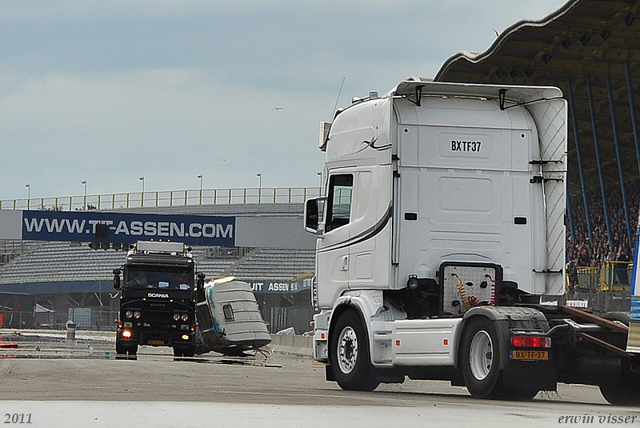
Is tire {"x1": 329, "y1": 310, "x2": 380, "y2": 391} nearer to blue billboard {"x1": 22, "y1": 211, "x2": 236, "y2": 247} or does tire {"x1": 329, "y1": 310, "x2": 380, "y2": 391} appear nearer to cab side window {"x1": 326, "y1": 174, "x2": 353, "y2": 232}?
cab side window {"x1": 326, "y1": 174, "x2": 353, "y2": 232}

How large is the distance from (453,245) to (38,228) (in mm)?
37356

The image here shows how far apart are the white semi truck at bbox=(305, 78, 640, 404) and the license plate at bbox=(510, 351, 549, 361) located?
1.27 meters

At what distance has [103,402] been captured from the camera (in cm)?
1067

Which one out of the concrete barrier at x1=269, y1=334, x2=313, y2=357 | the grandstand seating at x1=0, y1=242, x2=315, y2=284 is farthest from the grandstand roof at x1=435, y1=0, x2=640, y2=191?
the grandstand seating at x1=0, y1=242, x2=315, y2=284

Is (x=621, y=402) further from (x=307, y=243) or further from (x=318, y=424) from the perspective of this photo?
(x=307, y=243)

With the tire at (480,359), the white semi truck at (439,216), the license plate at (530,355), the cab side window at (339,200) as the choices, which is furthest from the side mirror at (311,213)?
the license plate at (530,355)

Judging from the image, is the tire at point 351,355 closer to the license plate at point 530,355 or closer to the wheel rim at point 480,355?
the wheel rim at point 480,355

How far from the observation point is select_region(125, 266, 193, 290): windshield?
2902cm

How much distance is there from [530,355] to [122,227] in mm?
38945

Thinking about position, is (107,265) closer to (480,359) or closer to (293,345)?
(293,345)

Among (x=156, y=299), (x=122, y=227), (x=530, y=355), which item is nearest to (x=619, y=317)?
(x=530, y=355)

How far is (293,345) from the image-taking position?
39031 mm

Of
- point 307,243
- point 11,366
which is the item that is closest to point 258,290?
point 307,243

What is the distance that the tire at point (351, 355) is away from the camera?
14.9 meters
